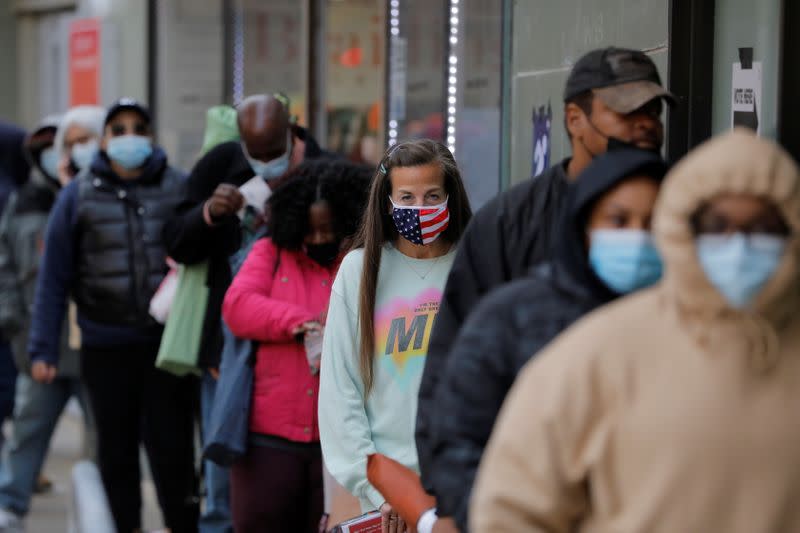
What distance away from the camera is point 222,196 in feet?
17.2

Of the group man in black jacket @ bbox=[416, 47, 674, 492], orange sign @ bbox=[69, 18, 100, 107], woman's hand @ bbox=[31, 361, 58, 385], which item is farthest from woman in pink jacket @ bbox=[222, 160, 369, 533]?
orange sign @ bbox=[69, 18, 100, 107]

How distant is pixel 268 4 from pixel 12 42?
558cm

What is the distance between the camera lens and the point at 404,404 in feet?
12.0

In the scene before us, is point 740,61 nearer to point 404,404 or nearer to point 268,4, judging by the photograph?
point 404,404

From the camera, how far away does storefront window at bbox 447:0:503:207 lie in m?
6.15

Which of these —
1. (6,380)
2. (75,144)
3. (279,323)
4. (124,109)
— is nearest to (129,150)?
(124,109)

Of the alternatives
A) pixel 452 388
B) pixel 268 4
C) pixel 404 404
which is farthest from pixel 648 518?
pixel 268 4

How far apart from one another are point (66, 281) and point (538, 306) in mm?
4256

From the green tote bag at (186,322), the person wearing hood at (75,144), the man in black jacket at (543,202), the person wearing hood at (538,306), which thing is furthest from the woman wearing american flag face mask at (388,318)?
the person wearing hood at (75,144)

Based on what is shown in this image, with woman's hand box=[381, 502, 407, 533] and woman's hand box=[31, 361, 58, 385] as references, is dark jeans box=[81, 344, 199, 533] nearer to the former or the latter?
woman's hand box=[31, 361, 58, 385]

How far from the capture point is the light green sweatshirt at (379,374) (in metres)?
3.64

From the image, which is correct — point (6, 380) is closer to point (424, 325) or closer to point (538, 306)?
point (424, 325)

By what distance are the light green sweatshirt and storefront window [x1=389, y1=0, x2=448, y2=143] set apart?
3.18 m

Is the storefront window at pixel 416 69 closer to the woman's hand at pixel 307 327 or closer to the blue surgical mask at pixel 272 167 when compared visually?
the blue surgical mask at pixel 272 167
